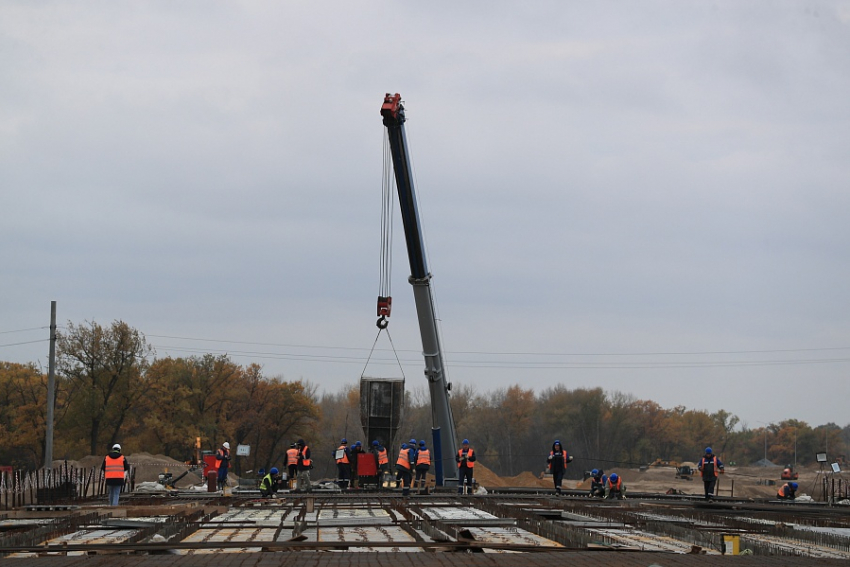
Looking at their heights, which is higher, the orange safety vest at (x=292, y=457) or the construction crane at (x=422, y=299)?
the construction crane at (x=422, y=299)

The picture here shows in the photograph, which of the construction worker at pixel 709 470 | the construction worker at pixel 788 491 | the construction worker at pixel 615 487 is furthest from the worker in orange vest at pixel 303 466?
the construction worker at pixel 788 491

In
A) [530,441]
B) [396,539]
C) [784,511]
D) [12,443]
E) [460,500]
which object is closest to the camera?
[396,539]

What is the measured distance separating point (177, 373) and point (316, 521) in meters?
60.9

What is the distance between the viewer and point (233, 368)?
7850 centimetres

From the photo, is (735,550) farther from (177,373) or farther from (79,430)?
(177,373)

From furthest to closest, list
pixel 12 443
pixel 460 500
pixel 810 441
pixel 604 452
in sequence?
pixel 810 441, pixel 604 452, pixel 12 443, pixel 460 500

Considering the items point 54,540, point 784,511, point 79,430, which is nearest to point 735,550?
point 54,540

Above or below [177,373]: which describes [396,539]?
below

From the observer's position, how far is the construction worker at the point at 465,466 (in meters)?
31.4

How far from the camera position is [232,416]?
78.3 m

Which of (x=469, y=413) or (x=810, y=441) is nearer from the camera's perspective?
(x=469, y=413)

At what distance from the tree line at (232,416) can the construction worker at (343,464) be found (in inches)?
463

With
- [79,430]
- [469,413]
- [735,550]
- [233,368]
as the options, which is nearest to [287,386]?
[233,368]

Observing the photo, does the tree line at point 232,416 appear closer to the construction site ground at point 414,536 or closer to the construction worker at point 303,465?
the construction worker at point 303,465
